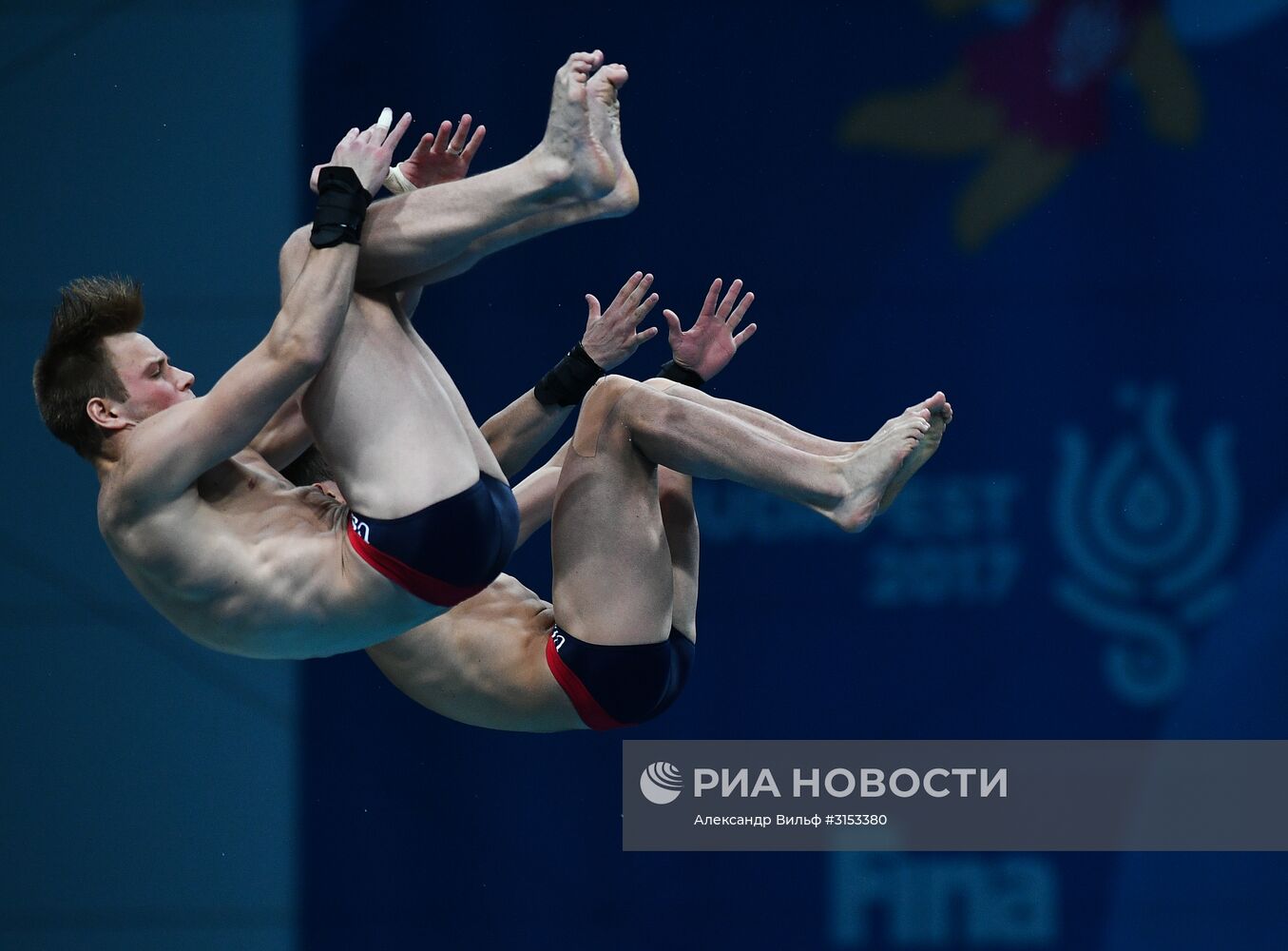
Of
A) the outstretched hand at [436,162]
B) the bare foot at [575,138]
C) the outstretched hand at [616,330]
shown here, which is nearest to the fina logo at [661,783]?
the outstretched hand at [616,330]

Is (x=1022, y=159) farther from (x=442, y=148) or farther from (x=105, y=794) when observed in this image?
(x=105, y=794)

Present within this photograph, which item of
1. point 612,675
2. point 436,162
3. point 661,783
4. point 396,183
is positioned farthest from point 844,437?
point 396,183

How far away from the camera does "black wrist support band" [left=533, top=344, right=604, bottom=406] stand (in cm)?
439

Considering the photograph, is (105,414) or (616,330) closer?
(105,414)

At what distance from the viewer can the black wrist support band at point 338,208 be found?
3.29 m

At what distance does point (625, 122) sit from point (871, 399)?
1.24 metres

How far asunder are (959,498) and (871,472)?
2.04m

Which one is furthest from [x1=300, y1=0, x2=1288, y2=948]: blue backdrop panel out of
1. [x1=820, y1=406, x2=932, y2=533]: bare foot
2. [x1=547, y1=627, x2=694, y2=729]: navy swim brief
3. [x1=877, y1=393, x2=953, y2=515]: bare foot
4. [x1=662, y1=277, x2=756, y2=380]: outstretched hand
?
[x1=820, y1=406, x2=932, y2=533]: bare foot

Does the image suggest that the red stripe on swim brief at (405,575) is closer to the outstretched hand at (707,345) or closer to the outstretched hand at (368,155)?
the outstretched hand at (368,155)

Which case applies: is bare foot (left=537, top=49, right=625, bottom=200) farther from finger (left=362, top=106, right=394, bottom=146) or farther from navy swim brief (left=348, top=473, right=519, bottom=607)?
navy swim brief (left=348, top=473, right=519, bottom=607)

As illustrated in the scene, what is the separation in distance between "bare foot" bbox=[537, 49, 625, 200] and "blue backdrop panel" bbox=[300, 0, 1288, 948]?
2276 mm

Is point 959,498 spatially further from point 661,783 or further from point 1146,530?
point 661,783

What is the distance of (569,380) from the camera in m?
4.39

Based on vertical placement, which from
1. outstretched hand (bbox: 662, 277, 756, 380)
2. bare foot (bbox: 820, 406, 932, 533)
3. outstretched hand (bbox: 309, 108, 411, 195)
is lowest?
bare foot (bbox: 820, 406, 932, 533)
